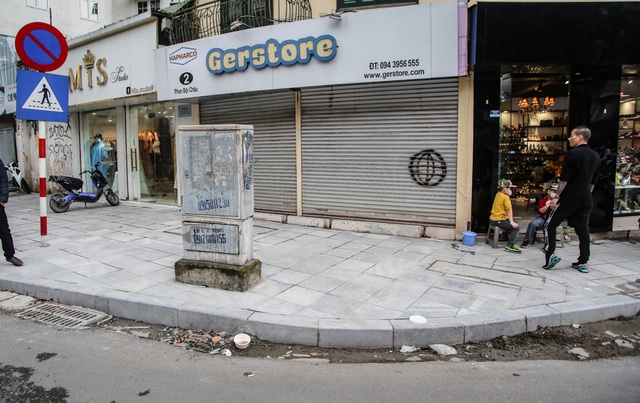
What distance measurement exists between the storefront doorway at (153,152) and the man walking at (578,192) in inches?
374

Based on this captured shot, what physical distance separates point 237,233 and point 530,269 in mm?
4193

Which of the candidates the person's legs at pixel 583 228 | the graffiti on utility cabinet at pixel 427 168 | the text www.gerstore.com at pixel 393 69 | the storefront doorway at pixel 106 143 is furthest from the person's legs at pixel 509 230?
the storefront doorway at pixel 106 143

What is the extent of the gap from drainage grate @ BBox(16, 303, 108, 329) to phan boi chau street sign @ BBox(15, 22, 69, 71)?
13.0 ft

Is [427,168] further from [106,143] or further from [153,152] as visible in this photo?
[106,143]

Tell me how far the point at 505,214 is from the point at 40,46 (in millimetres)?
8077

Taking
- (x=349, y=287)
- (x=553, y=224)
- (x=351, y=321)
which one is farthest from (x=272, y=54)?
(x=351, y=321)

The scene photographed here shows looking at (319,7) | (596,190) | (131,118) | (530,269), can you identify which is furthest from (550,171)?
(131,118)

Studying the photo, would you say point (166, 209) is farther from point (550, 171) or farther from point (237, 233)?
point (550, 171)

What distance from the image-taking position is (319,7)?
28.9ft

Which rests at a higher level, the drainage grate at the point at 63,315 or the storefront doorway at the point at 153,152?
the storefront doorway at the point at 153,152

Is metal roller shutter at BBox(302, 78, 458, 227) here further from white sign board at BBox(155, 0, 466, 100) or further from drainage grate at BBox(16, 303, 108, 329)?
drainage grate at BBox(16, 303, 108, 329)

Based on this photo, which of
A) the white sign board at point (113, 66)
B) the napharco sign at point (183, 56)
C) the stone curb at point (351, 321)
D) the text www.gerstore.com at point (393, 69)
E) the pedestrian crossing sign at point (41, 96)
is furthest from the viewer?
the white sign board at point (113, 66)

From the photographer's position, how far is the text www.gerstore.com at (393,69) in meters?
7.38

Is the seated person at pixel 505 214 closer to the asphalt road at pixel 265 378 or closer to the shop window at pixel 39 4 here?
the asphalt road at pixel 265 378
